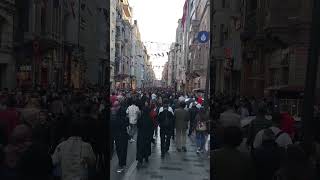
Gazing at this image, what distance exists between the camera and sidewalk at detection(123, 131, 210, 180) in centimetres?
455

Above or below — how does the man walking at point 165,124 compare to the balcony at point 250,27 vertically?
below

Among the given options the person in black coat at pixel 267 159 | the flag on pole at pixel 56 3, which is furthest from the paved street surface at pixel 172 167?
the flag on pole at pixel 56 3

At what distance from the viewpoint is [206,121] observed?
468 cm

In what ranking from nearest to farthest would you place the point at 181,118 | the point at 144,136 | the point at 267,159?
the point at 267,159, the point at 144,136, the point at 181,118

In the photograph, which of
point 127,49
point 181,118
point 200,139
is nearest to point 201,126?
point 200,139

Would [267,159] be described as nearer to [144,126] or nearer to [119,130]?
[119,130]

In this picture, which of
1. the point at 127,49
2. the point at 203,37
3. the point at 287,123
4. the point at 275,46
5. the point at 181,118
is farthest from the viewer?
the point at 181,118

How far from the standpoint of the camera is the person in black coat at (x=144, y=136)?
5.56 m

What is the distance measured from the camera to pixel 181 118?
7.36 m

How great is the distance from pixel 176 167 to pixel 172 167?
4cm

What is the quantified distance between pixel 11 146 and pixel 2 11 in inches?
42.7

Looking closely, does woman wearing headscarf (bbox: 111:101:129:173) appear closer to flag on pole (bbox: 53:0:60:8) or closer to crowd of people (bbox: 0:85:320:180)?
crowd of people (bbox: 0:85:320:180)

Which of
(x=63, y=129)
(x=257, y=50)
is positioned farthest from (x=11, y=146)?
(x=257, y=50)

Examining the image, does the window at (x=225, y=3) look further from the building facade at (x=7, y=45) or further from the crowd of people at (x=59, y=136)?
the building facade at (x=7, y=45)
